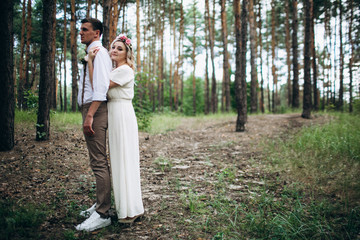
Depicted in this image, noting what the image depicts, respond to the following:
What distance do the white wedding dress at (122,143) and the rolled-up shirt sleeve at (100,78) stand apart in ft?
0.29

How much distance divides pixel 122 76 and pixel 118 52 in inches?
13.5

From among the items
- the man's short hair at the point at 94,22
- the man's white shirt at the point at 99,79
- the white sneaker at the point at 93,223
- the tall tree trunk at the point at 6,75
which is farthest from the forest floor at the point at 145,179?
the man's short hair at the point at 94,22

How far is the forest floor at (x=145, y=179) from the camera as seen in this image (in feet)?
8.48

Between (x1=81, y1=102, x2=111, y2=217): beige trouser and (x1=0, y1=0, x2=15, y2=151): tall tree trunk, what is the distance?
3126mm

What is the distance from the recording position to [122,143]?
8.41 ft

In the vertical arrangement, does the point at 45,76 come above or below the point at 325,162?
above

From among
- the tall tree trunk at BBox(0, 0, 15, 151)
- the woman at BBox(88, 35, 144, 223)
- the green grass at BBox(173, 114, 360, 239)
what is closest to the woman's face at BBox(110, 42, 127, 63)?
the woman at BBox(88, 35, 144, 223)

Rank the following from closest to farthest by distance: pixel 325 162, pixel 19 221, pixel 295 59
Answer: pixel 19 221, pixel 325 162, pixel 295 59

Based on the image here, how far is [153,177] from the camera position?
4.52 metres

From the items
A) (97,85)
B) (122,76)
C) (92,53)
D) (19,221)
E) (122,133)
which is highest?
(92,53)

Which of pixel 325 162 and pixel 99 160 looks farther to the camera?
pixel 325 162

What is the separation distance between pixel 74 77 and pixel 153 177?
12140mm

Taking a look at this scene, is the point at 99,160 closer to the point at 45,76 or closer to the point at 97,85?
the point at 97,85

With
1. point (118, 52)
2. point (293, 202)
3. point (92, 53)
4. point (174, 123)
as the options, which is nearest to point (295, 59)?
point (174, 123)
